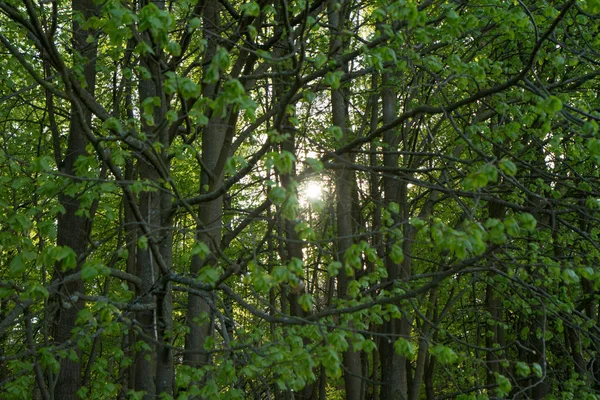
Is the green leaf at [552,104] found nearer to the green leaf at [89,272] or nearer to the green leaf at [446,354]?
the green leaf at [446,354]

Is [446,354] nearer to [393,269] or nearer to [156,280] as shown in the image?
[156,280]

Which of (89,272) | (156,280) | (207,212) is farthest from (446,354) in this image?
(207,212)

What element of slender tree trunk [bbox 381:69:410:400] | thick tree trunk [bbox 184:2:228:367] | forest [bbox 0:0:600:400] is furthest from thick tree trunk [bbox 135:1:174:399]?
slender tree trunk [bbox 381:69:410:400]

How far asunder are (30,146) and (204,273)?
9.14 meters

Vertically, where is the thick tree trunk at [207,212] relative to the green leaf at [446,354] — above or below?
above

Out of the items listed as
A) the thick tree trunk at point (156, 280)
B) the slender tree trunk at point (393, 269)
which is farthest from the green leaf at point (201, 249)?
the slender tree trunk at point (393, 269)

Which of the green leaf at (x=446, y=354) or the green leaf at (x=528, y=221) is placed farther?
the green leaf at (x=446, y=354)

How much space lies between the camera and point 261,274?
13.3 feet

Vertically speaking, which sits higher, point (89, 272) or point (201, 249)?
point (201, 249)

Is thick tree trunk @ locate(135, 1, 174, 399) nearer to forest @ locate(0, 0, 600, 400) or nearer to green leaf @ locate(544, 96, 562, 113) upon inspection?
forest @ locate(0, 0, 600, 400)

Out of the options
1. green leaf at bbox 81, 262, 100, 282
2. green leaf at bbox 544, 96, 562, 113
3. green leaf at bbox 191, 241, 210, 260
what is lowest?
green leaf at bbox 81, 262, 100, 282

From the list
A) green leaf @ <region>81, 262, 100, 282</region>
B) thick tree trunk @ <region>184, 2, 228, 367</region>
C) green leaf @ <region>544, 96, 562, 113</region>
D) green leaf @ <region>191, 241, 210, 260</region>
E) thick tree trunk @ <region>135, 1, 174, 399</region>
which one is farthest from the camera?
thick tree trunk @ <region>184, 2, 228, 367</region>

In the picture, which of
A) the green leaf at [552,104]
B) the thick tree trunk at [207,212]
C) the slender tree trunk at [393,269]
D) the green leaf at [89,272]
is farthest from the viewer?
the slender tree trunk at [393,269]

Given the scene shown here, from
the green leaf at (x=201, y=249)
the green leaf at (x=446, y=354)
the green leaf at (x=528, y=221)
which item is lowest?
the green leaf at (x=446, y=354)
